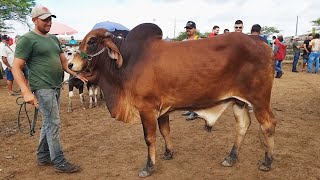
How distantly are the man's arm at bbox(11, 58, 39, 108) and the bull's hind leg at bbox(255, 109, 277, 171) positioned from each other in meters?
2.63

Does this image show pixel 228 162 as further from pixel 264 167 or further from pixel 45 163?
pixel 45 163

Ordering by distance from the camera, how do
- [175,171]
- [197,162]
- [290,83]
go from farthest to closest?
[290,83]
[197,162]
[175,171]

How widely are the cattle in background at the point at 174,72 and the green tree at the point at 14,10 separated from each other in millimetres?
13573

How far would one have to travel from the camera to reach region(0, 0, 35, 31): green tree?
15570 millimetres

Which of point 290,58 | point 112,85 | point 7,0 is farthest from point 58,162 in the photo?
point 290,58

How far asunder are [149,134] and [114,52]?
1.07m

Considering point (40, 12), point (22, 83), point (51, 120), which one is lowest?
point (51, 120)

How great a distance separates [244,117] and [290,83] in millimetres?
7897

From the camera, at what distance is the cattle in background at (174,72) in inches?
147

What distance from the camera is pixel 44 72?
3779 mm

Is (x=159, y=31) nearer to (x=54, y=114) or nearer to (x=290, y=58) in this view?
(x=54, y=114)

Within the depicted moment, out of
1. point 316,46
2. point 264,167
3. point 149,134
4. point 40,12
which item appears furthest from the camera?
point 316,46

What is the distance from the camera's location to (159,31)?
3.97m

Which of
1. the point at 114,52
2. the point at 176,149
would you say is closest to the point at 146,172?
the point at 176,149
